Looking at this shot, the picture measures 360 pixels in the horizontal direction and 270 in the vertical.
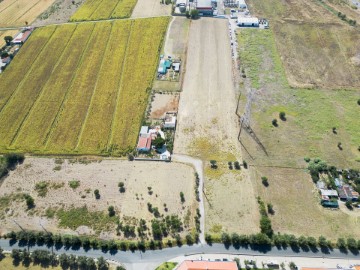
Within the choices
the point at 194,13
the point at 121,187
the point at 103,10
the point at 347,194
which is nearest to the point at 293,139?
the point at 347,194

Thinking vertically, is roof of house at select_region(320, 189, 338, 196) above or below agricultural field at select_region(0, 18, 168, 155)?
below

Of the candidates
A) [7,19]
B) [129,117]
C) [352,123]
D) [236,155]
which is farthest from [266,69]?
[7,19]

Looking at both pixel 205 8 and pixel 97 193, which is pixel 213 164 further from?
pixel 205 8

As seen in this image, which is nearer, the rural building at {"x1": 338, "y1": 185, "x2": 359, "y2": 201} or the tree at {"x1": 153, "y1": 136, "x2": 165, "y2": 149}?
the rural building at {"x1": 338, "y1": 185, "x2": 359, "y2": 201}

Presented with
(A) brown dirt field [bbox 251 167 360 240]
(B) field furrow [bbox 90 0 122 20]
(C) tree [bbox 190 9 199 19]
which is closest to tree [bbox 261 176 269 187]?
(A) brown dirt field [bbox 251 167 360 240]

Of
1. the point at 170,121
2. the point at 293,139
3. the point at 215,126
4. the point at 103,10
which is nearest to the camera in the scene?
the point at 293,139

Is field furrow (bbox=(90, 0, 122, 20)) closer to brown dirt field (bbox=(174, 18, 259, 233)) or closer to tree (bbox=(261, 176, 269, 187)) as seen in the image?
brown dirt field (bbox=(174, 18, 259, 233))
